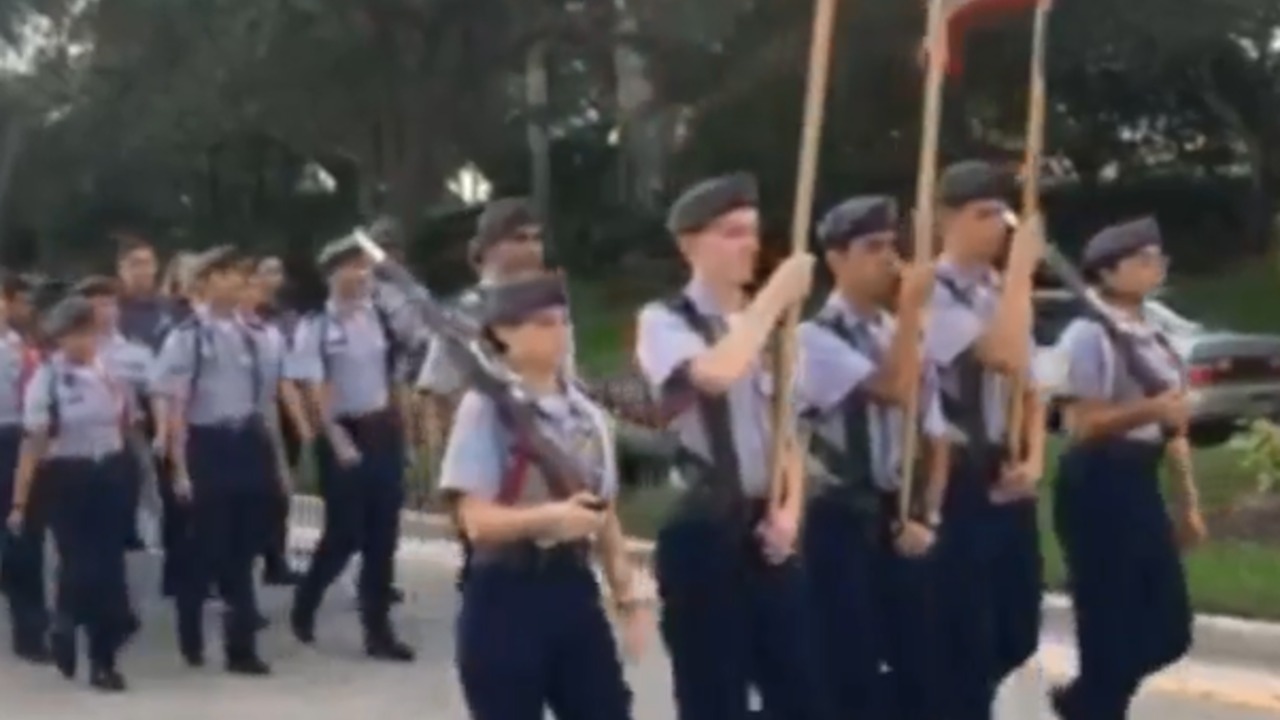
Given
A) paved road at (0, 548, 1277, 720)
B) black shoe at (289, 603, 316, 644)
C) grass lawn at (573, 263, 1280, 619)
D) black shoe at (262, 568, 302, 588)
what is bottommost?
paved road at (0, 548, 1277, 720)

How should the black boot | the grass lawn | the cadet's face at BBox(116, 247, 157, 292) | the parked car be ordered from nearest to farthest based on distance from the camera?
the black boot → the grass lawn → the cadet's face at BBox(116, 247, 157, 292) → the parked car

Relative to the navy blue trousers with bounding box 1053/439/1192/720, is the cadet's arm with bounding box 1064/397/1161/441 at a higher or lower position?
higher

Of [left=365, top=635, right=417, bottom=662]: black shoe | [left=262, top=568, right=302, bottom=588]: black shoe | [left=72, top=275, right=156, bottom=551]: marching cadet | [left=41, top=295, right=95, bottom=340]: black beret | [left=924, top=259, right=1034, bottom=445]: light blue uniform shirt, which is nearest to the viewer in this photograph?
[left=924, top=259, right=1034, bottom=445]: light blue uniform shirt

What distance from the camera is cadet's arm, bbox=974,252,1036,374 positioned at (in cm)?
825

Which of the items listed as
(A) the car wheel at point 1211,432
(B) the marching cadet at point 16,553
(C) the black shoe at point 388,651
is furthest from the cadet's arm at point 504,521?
(A) the car wheel at point 1211,432

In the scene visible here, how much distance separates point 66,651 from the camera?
12.4m

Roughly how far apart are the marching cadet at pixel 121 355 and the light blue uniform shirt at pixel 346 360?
75 centimetres

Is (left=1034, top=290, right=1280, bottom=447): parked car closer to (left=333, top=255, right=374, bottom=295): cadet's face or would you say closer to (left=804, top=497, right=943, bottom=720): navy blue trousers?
(left=333, top=255, right=374, bottom=295): cadet's face

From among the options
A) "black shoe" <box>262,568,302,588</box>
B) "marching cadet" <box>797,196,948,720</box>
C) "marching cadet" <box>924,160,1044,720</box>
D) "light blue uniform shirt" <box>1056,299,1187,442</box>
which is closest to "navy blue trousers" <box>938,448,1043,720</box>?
"marching cadet" <box>924,160,1044,720</box>

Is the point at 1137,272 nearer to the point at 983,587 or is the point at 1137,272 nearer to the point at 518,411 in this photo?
the point at 983,587

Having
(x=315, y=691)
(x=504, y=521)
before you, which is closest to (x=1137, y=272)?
(x=504, y=521)

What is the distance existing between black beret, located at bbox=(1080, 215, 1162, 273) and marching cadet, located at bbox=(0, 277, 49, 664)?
18.8ft

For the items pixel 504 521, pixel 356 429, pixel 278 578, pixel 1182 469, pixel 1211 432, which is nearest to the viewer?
pixel 504 521

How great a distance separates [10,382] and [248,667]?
1825mm
